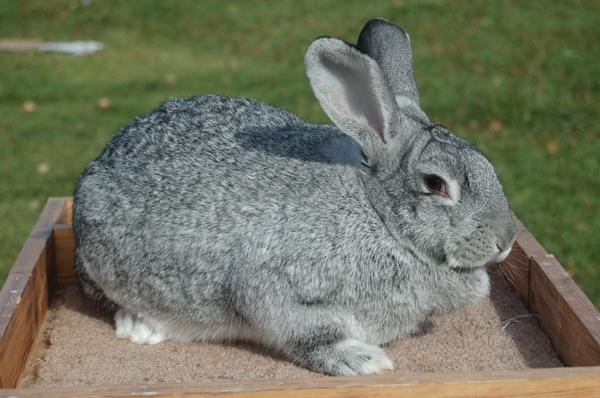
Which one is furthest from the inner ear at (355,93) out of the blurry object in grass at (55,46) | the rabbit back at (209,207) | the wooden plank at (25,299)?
the blurry object in grass at (55,46)

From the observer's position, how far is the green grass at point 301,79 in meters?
6.83

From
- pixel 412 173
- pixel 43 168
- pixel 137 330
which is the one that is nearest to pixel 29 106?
pixel 43 168

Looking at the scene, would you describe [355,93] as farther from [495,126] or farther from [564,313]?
[495,126]

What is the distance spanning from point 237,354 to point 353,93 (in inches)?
41.4

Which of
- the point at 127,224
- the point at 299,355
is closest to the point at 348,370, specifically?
the point at 299,355

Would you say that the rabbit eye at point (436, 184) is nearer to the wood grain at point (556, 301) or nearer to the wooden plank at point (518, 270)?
the wood grain at point (556, 301)

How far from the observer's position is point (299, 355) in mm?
3318

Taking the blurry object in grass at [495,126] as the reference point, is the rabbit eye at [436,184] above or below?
above

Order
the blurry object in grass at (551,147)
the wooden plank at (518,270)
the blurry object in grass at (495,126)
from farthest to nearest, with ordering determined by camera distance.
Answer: the blurry object in grass at (495,126) < the blurry object in grass at (551,147) < the wooden plank at (518,270)

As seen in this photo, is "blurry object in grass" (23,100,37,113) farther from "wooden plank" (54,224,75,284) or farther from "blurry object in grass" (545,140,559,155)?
"wooden plank" (54,224,75,284)

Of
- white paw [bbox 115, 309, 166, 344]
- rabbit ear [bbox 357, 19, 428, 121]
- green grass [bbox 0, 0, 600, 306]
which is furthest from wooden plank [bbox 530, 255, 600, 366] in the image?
green grass [bbox 0, 0, 600, 306]

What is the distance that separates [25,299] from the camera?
11.9 ft

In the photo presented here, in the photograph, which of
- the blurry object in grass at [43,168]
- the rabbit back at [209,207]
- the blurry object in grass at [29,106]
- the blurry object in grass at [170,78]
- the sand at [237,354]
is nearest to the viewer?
the rabbit back at [209,207]

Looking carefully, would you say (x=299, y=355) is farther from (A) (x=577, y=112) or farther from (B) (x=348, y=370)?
(A) (x=577, y=112)
